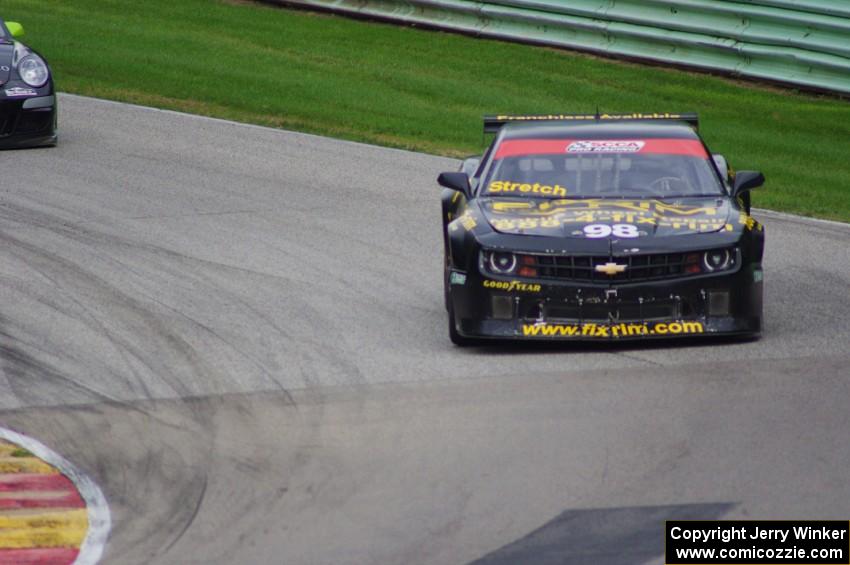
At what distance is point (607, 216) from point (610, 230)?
0.21m

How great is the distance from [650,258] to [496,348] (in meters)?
1.09

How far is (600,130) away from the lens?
10.3m

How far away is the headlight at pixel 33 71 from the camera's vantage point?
1505cm

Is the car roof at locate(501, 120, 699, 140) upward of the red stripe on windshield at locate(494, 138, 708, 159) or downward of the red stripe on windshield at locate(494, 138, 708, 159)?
upward

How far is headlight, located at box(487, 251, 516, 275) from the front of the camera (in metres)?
9.00

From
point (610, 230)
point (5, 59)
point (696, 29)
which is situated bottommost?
point (696, 29)

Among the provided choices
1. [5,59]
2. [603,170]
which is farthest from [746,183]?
[5,59]

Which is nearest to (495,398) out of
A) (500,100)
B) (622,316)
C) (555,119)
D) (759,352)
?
(622,316)

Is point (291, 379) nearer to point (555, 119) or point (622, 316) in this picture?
point (622, 316)

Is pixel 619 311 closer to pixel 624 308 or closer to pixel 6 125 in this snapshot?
pixel 624 308

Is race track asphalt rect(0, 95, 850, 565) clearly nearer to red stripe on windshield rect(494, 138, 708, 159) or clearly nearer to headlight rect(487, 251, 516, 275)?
headlight rect(487, 251, 516, 275)

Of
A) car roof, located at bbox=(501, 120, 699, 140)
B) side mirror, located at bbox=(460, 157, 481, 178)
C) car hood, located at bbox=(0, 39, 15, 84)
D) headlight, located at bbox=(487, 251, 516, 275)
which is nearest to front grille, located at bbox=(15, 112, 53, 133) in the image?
car hood, located at bbox=(0, 39, 15, 84)

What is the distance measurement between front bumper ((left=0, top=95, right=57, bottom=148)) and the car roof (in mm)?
6270

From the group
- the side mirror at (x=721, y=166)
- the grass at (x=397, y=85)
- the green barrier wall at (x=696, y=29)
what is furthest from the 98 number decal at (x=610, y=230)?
the green barrier wall at (x=696, y=29)
